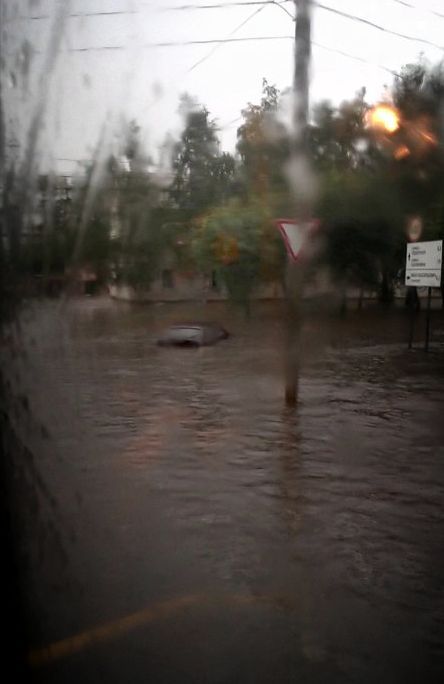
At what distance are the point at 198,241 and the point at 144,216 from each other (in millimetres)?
1632

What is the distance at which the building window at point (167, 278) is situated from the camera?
7.98 metres

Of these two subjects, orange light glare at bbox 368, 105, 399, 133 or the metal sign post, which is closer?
orange light glare at bbox 368, 105, 399, 133

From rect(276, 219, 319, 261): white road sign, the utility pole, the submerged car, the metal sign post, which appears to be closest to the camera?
the utility pole

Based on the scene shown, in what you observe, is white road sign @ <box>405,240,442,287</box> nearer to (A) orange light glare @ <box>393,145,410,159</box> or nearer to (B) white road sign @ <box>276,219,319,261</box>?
(A) orange light glare @ <box>393,145,410,159</box>

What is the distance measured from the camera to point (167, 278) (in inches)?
317

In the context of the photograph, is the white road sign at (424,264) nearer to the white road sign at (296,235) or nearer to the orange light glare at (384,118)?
the orange light glare at (384,118)

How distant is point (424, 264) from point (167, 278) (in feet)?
18.4

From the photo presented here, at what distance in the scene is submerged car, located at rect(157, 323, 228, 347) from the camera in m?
12.8

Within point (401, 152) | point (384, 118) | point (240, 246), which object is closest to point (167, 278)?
point (240, 246)

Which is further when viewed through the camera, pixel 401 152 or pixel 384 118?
pixel 384 118

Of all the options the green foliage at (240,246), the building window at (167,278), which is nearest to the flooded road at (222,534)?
the green foliage at (240,246)

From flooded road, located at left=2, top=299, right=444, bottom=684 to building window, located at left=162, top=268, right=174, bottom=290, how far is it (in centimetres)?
88

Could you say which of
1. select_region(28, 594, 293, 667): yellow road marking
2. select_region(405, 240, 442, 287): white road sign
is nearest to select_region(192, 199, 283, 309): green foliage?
select_region(405, 240, 442, 287): white road sign

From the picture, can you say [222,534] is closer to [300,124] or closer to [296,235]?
[296,235]
